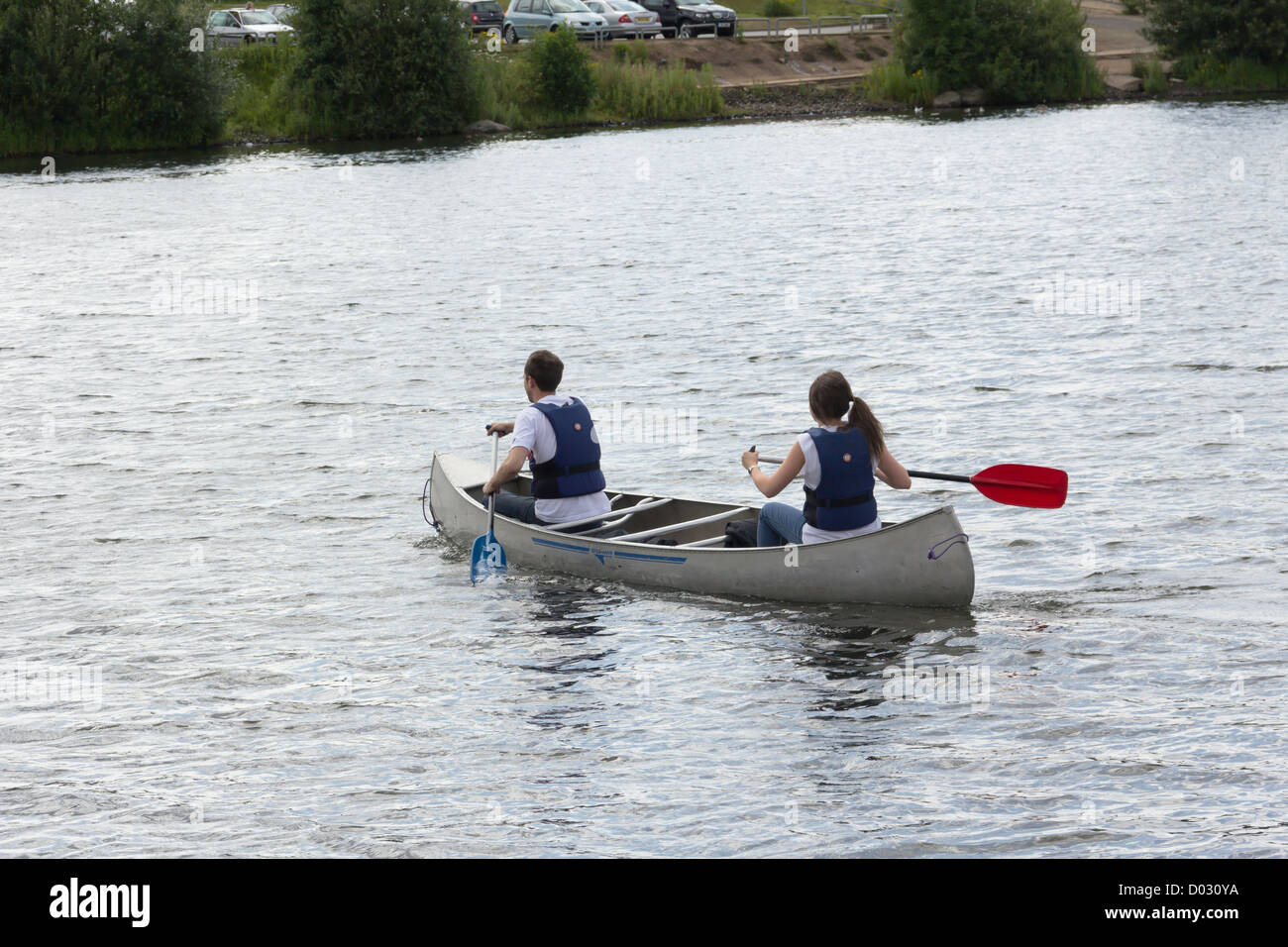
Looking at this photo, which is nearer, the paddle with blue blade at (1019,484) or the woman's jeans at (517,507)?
the paddle with blue blade at (1019,484)

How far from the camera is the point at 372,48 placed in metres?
49.5

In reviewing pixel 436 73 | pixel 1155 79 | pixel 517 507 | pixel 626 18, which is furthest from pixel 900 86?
pixel 517 507

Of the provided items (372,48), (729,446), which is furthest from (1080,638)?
(372,48)

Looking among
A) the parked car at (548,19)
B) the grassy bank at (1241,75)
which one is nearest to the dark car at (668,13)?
the parked car at (548,19)

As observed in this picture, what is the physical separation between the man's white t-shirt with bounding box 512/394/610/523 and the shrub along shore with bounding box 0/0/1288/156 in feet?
131

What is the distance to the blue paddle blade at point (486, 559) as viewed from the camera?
11.2 m

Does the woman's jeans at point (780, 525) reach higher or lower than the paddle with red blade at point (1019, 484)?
lower

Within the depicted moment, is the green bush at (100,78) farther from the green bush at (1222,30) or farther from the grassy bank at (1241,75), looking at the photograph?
the grassy bank at (1241,75)

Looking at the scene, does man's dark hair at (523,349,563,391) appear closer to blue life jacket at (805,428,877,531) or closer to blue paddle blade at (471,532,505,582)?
blue paddle blade at (471,532,505,582)

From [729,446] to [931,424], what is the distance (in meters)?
2.19

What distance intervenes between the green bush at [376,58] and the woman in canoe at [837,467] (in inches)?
1668

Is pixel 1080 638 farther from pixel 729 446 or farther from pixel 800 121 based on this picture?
pixel 800 121

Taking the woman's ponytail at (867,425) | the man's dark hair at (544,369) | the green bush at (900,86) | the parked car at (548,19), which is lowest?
the woman's ponytail at (867,425)
